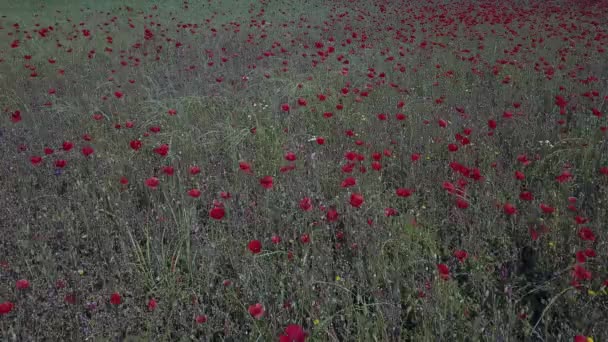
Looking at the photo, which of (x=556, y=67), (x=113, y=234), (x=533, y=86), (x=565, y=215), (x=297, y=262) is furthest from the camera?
(x=556, y=67)

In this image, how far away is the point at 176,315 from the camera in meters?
2.07

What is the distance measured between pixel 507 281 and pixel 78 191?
118 inches

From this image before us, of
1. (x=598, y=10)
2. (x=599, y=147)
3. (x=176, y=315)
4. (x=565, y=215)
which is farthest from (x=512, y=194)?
(x=598, y=10)

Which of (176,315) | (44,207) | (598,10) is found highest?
(598,10)

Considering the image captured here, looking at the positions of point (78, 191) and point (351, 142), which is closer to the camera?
point (78, 191)

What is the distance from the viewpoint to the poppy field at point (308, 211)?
1965mm

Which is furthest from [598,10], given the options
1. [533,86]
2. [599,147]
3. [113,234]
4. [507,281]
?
[113,234]

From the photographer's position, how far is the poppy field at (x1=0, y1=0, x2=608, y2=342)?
196 cm

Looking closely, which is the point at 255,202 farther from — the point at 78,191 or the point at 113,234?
the point at 78,191

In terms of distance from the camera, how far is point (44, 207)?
282 centimetres

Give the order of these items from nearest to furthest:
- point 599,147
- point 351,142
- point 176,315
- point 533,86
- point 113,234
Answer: point 176,315 < point 113,234 < point 599,147 < point 351,142 < point 533,86

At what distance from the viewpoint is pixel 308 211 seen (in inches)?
102

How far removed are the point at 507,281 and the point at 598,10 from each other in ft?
39.3

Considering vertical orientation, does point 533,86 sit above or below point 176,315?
above
